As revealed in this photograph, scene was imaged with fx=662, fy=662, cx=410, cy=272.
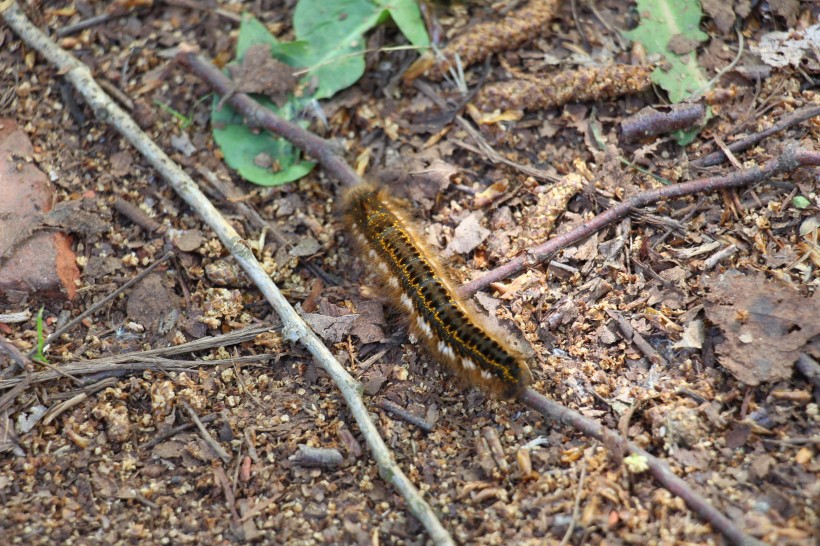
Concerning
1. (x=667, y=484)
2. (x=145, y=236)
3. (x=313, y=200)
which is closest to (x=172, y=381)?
(x=145, y=236)

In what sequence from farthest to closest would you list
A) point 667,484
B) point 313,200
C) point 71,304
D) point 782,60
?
point 313,200 → point 782,60 → point 71,304 → point 667,484

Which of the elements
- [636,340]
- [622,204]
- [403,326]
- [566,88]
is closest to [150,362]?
[403,326]

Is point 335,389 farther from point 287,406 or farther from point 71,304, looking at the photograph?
point 71,304

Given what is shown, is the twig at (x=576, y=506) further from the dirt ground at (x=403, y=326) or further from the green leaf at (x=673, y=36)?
the green leaf at (x=673, y=36)

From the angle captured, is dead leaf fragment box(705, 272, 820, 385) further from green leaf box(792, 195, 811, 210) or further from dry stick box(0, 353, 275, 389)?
dry stick box(0, 353, 275, 389)

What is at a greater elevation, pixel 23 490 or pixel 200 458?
pixel 23 490

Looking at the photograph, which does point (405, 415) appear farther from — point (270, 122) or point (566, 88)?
point (566, 88)
